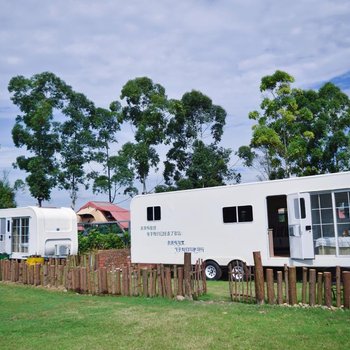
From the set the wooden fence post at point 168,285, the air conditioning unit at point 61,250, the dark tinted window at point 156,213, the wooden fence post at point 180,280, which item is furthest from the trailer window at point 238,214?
the air conditioning unit at point 61,250

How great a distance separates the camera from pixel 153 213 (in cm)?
1488

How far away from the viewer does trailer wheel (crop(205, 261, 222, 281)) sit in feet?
43.8

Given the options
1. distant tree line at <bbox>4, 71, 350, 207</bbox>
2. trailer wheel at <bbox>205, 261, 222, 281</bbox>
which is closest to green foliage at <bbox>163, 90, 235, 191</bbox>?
distant tree line at <bbox>4, 71, 350, 207</bbox>

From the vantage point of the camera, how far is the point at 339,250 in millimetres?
11227

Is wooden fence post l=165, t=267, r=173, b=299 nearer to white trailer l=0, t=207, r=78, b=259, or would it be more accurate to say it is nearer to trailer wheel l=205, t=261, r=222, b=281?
trailer wheel l=205, t=261, r=222, b=281

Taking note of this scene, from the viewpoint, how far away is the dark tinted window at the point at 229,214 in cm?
1321

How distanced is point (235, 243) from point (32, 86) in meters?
20.3

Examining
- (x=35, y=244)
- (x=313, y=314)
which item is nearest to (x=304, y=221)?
(x=313, y=314)

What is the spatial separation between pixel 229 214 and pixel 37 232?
779 centimetres

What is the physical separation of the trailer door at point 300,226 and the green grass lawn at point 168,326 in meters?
3.06

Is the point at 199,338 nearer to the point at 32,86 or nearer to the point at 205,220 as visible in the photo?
the point at 205,220

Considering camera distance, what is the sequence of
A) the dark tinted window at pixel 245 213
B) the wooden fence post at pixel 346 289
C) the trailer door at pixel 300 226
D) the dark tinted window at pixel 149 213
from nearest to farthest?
the wooden fence post at pixel 346 289, the trailer door at pixel 300 226, the dark tinted window at pixel 245 213, the dark tinted window at pixel 149 213

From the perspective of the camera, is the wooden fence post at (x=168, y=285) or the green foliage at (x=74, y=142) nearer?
the wooden fence post at (x=168, y=285)

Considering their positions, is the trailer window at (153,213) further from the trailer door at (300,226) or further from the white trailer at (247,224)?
the trailer door at (300,226)
